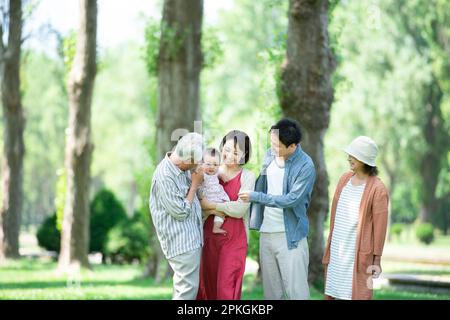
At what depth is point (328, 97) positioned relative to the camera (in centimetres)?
1292

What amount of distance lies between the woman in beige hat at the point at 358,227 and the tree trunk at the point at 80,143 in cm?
1144

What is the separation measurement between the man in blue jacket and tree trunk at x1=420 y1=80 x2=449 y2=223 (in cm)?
3590

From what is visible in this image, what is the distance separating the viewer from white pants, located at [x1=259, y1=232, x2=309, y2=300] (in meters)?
7.16

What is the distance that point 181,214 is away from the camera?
702 cm

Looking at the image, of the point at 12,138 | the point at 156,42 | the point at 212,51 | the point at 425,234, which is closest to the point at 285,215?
the point at 156,42

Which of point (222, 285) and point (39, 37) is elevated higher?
point (39, 37)

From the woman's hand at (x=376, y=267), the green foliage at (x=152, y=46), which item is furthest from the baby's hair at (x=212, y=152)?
the green foliage at (x=152, y=46)

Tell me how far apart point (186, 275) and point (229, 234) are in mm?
575

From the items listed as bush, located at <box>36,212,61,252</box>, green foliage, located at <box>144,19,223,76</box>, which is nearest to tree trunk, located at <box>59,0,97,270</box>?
green foliage, located at <box>144,19,223,76</box>

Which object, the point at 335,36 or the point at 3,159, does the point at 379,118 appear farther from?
the point at 335,36

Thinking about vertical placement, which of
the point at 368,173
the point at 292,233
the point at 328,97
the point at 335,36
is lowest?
the point at 292,233

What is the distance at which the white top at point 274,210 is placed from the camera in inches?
285

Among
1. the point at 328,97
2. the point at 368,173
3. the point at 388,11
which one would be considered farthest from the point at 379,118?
the point at 368,173
